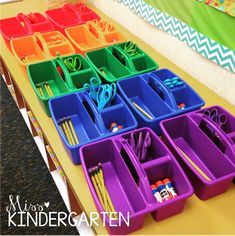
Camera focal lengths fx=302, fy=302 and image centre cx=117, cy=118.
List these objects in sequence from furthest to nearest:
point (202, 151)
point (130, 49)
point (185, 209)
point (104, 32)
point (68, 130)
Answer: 1. point (104, 32)
2. point (130, 49)
3. point (68, 130)
4. point (202, 151)
5. point (185, 209)

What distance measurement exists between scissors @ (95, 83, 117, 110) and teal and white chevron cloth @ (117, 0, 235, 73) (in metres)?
0.40

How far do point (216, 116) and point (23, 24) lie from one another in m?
1.15

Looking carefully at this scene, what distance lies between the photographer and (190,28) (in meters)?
1.24

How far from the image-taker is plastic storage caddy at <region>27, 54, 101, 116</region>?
3.95 feet

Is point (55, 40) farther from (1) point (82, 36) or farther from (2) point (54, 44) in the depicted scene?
(1) point (82, 36)

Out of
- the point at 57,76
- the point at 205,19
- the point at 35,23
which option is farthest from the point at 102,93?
the point at 35,23

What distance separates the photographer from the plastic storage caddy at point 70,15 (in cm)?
164

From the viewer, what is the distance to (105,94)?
1.12m

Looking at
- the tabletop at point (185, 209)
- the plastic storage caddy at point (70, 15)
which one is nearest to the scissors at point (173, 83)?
the tabletop at point (185, 209)

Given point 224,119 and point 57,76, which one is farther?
point 57,76

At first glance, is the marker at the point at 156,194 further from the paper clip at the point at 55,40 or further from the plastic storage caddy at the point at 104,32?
the paper clip at the point at 55,40

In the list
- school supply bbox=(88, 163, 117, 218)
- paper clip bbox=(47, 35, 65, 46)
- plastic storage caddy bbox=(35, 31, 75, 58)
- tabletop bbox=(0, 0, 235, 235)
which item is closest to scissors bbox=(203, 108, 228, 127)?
tabletop bbox=(0, 0, 235, 235)

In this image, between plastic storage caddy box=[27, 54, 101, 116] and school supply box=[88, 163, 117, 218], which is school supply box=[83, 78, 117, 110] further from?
school supply box=[88, 163, 117, 218]

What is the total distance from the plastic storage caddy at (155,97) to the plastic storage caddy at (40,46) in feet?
1.25
